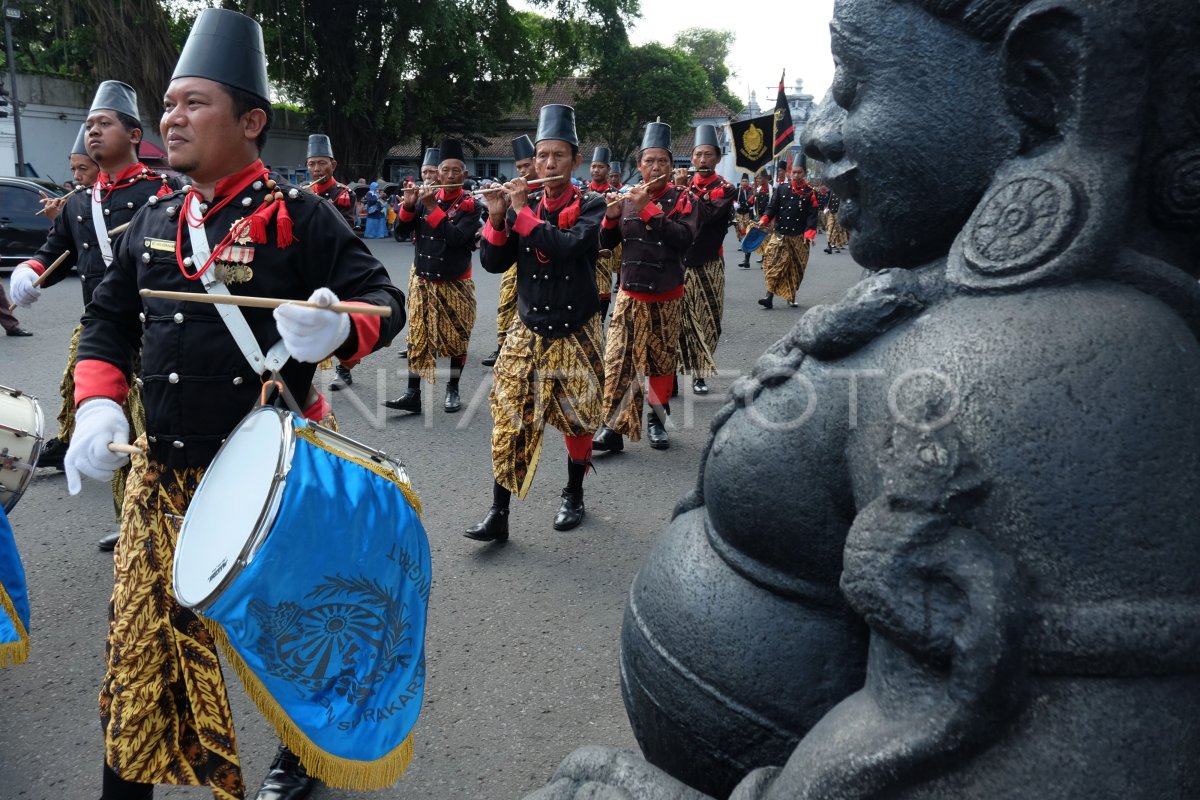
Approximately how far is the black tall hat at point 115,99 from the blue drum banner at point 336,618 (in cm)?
353

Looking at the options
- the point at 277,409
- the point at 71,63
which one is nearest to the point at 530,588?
the point at 277,409

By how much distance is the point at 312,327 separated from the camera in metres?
2.07

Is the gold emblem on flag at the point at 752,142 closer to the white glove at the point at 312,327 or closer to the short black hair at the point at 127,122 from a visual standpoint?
the short black hair at the point at 127,122

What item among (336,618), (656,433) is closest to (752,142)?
(656,433)

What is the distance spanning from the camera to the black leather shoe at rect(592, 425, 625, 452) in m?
5.91

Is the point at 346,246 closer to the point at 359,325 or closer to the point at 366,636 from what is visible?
the point at 359,325

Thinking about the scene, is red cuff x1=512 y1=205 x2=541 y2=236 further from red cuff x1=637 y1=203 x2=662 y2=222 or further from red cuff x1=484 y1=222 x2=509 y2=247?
red cuff x1=637 y1=203 x2=662 y2=222

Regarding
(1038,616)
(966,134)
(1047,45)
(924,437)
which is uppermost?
(1047,45)

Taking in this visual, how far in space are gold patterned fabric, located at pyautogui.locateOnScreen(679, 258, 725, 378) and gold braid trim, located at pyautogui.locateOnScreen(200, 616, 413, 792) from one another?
199 inches

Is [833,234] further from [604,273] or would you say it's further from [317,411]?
[317,411]

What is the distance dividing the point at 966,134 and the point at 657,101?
42045 millimetres

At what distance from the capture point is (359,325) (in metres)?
2.29

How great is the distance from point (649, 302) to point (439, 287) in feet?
6.48

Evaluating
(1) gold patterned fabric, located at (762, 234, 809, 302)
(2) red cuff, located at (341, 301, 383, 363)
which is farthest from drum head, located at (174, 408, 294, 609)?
(1) gold patterned fabric, located at (762, 234, 809, 302)
